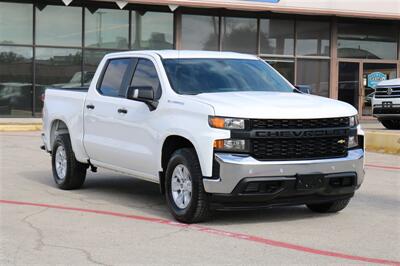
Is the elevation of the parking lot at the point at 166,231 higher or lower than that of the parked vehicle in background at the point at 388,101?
lower

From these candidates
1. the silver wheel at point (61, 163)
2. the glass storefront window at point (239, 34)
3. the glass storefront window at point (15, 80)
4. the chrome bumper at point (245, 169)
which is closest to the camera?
the chrome bumper at point (245, 169)

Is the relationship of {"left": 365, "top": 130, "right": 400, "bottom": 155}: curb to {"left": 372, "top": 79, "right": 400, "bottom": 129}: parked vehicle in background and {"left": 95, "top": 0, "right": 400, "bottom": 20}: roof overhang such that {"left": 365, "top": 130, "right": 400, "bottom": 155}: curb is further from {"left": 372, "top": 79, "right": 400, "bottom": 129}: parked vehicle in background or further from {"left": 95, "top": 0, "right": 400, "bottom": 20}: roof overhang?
{"left": 95, "top": 0, "right": 400, "bottom": 20}: roof overhang

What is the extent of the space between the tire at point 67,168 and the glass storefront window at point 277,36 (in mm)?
16361

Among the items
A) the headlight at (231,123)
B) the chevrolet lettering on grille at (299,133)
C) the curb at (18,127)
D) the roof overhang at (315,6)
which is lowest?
the curb at (18,127)

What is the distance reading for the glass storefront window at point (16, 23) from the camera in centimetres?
2208

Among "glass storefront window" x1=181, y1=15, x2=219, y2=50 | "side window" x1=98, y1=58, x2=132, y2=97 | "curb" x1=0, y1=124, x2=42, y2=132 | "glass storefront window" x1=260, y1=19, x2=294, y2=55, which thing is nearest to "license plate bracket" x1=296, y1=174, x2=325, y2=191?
"side window" x1=98, y1=58, x2=132, y2=97

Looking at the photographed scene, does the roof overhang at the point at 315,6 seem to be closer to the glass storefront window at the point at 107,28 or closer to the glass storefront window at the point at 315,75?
the glass storefront window at the point at 107,28

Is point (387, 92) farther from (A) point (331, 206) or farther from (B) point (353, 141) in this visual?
(B) point (353, 141)

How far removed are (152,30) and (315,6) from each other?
6.12 meters

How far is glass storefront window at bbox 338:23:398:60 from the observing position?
26.0 meters

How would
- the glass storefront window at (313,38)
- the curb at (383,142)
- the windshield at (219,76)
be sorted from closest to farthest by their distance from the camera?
the windshield at (219,76) → the curb at (383,142) → the glass storefront window at (313,38)

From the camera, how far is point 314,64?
83.8ft

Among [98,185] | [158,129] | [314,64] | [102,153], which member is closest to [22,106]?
[314,64]


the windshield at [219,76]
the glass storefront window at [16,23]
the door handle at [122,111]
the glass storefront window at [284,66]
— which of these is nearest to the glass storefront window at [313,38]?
the glass storefront window at [284,66]
